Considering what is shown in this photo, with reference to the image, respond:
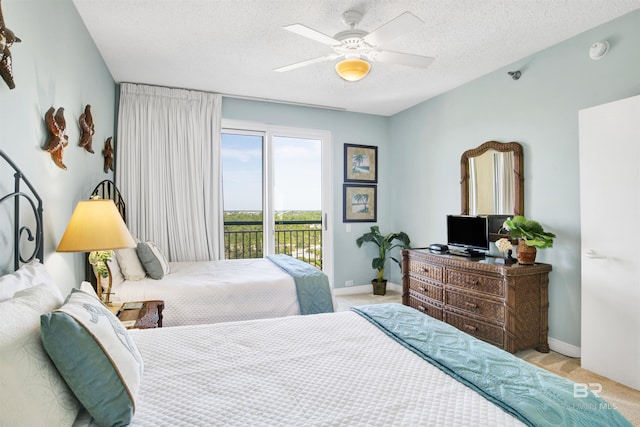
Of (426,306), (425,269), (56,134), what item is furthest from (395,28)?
(426,306)

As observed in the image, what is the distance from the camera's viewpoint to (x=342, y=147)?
16.2 ft

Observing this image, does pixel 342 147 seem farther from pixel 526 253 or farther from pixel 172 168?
pixel 526 253

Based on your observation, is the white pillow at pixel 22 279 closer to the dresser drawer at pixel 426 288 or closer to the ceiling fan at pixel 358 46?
the ceiling fan at pixel 358 46

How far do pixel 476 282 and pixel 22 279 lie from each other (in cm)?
312

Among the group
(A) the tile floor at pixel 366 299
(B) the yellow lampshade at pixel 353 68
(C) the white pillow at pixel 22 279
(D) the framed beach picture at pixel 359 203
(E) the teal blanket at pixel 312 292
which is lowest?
(A) the tile floor at pixel 366 299

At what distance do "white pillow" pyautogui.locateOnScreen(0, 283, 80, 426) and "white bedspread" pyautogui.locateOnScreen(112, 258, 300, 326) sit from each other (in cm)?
161

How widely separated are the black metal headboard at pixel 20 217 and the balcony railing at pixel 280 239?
2.78 meters

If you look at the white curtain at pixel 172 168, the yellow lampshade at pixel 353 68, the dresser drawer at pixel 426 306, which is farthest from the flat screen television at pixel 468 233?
the white curtain at pixel 172 168

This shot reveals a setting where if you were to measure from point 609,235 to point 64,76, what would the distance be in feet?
12.2

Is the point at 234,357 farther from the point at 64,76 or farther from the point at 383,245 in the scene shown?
the point at 383,245

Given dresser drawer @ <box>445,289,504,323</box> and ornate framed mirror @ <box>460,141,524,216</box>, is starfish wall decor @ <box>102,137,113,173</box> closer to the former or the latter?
dresser drawer @ <box>445,289,504,323</box>

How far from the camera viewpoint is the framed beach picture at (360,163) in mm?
4973

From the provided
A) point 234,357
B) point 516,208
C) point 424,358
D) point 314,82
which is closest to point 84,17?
point 314,82

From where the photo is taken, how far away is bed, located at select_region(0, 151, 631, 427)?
0.91 m
